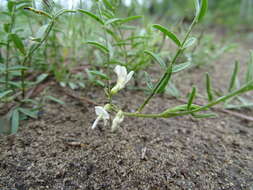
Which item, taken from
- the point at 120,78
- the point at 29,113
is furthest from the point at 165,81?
the point at 29,113

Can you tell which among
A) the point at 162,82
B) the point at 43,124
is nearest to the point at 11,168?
the point at 43,124

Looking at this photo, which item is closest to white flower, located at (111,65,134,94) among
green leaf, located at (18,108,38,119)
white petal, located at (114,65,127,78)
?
white petal, located at (114,65,127,78)

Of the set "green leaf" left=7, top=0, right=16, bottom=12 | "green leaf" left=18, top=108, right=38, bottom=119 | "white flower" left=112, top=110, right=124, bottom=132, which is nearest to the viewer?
"white flower" left=112, top=110, right=124, bottom=132

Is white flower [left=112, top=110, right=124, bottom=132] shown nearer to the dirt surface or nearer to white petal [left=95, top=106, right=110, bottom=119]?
white petal [left=95, top=106, right=110, bottom=119]

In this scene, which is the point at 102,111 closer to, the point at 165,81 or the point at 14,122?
the point at 165,81

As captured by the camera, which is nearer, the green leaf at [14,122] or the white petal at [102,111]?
the white petal at [102,111]

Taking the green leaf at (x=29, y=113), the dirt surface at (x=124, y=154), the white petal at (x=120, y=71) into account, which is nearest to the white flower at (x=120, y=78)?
the white petal at (x=120, y=71)

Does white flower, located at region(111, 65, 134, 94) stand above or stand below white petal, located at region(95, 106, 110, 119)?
above

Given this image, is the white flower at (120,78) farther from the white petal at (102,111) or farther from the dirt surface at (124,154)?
the dirt surface at (124,154)
